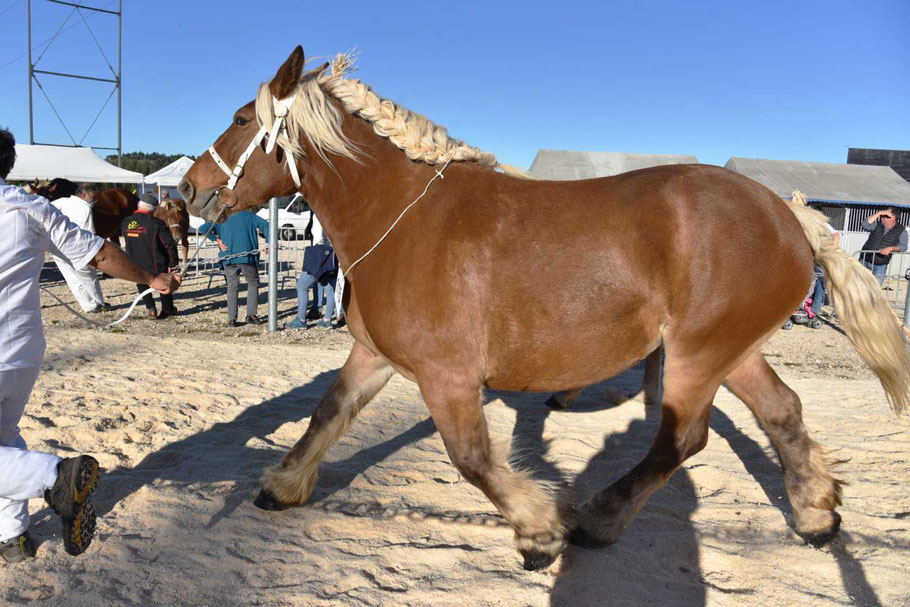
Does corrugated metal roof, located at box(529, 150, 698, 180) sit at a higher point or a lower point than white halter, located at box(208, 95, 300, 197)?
higher

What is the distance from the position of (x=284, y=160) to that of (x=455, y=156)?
840 millimetres

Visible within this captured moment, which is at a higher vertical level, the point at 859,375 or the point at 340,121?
the point at 340,121

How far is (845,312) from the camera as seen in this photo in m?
3.18

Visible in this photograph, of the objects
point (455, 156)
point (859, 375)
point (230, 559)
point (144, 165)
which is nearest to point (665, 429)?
point (455, 156)

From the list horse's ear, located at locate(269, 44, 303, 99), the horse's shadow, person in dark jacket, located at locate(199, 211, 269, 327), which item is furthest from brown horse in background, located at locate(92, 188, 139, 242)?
horse's ear, located at locate(269, 44, 303, 99)

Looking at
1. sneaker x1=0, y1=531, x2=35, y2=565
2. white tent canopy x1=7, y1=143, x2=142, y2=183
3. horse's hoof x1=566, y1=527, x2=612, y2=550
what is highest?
white tent canopy x1=7, y1=143, x2=142, y2=183

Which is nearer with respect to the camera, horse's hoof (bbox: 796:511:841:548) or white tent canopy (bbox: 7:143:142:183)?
horse's hoof (bbox: 796:511:841:548)

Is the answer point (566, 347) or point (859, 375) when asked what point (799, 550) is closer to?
point (566, 347)

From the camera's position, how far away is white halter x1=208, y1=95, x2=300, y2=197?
117 inches

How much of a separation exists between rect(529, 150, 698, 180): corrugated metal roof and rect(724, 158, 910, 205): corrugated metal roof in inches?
111

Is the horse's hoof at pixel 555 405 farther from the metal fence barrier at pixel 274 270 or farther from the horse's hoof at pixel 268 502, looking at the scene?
the metal fence barrier at pixel 274 270

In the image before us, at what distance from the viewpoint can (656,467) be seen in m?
3.04

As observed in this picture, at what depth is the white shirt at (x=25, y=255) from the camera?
2557 millimetres

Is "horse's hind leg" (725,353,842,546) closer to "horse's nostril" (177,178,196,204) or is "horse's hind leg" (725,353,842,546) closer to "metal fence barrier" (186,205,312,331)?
"horse's nostril" (177,178,196,204)
